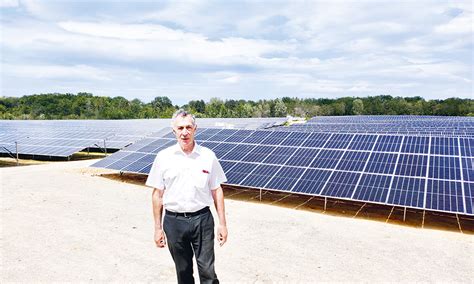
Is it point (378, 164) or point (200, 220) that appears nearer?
point (200, 220)

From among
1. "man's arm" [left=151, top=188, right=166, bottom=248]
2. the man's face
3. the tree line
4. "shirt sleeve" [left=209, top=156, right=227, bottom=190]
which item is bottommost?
"man's arm" [left=151, top=188, right=166, bottom=248]

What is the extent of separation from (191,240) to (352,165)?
12130 millimetres

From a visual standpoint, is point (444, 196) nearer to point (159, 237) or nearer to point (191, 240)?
point (191, 240)

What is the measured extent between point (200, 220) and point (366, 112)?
131 m

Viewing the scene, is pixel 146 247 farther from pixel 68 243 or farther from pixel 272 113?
pixel 272 113

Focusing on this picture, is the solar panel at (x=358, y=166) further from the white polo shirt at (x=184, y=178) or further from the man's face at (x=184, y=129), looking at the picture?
the man's face at (x=184, y=129)

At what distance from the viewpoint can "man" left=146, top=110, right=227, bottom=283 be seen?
5.42 metres

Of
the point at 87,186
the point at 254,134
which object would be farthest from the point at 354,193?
the point at 87,186

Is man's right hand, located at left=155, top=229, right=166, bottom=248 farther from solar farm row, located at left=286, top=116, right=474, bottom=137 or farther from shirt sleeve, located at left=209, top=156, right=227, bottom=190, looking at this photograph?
solar farm row, located at left=286, top=116, right=474, bottom=137

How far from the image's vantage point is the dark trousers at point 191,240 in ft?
17.9

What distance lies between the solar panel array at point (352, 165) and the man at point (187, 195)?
30.8ft

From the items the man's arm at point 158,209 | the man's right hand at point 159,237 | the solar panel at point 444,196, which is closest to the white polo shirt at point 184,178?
the man's arm at point 158,209

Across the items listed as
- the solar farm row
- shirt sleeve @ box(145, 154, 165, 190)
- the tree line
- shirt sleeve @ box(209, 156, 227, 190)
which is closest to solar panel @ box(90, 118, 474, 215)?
shirt sleeve @ box(209, 156, 227, 190)

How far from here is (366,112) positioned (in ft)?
418
